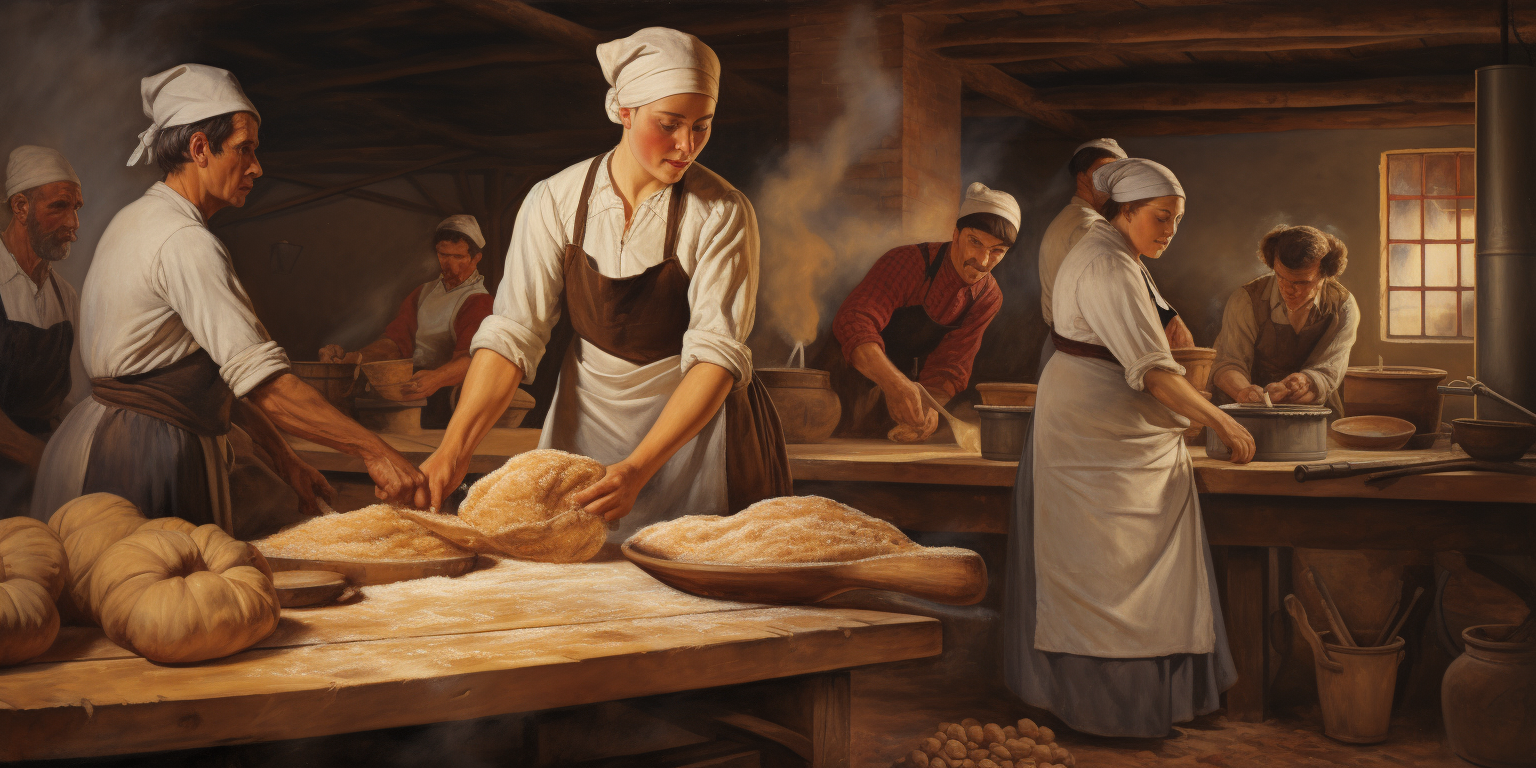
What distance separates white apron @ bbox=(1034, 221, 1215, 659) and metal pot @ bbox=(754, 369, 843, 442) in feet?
2.62

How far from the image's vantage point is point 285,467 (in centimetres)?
325

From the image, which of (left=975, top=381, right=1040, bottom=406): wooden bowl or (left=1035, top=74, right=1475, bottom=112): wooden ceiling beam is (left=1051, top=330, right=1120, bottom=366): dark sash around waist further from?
(left=1035, top=74, right=1475, bottom=112): wooden ceiling beam

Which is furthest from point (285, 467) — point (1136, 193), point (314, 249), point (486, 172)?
point (1136, 193)

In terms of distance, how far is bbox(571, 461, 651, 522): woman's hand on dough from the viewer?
2488 millimetres

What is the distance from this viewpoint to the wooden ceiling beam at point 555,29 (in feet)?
13.4

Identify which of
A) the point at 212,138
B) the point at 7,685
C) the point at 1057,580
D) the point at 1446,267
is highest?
the point at 212,138

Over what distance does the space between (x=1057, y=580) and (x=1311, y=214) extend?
2579mm

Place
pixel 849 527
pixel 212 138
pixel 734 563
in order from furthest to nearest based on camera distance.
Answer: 1. pixel 212 138
2. pixel 849 527
3. pixel 734 563

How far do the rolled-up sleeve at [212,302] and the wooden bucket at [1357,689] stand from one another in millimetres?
3602

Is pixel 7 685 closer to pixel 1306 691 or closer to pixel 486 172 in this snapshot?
pixel 486 172

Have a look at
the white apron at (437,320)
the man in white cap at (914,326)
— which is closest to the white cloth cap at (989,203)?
the man in white cap at (914,326)

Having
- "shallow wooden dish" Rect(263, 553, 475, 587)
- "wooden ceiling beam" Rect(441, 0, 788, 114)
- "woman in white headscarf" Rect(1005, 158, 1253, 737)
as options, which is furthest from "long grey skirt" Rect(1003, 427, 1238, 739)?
"shallow wooden dish" Rect(263, 553, 475, 587)

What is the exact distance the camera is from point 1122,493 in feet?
11.8

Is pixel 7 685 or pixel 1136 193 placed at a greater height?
pixel 1136 193
